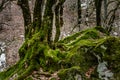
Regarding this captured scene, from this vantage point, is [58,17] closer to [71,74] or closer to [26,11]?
[26,11]

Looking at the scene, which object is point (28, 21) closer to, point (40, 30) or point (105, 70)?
point (40, 30)

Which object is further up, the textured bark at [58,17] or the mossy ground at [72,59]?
the textured bark at [58,17]

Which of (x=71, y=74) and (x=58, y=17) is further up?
(x=58, y=17)

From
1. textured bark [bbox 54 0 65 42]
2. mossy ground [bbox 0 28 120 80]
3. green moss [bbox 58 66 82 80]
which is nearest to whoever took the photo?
green moss [bbox 58 66 82 80]

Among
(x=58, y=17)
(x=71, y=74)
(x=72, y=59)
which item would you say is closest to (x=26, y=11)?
(x=58, y=17)

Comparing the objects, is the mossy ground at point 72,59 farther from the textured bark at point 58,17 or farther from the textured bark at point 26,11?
the textured bark at point 26,11

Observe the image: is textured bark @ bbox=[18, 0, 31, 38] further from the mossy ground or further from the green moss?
the green moss

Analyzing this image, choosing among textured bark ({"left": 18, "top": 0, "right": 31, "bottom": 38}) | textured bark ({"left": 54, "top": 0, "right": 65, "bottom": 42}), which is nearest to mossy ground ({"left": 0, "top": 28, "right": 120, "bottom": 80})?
textured bark ({"left": 54, "top": 0, "right": 65, "bottom": 42})

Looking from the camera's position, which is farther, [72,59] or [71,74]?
[72,59]

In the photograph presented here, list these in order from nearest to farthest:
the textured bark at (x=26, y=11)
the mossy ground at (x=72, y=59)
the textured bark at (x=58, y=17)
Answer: the mossy ground at (x=72, y=59), the textured bark at (x=58, y=17), the textured bark at (x=26, y=11)

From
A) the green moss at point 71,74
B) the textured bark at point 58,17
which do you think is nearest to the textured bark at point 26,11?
the textured bark at point 58,17

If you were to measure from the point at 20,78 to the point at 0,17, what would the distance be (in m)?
26.4

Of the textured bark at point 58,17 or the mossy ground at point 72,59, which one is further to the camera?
the textured bark at point 58,17

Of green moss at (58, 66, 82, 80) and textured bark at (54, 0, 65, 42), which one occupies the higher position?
textured bark at (54, 0, 65, 42)
